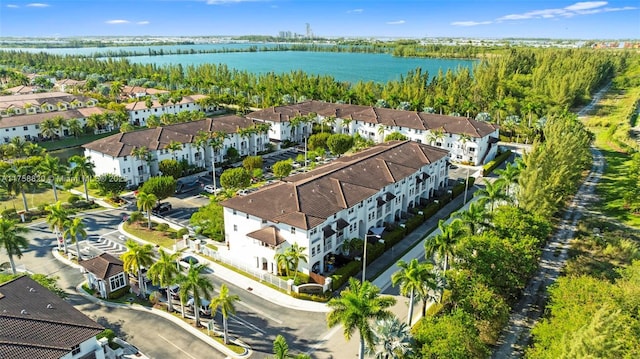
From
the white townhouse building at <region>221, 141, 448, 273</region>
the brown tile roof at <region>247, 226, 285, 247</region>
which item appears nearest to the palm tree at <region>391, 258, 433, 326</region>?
the white townhouse building at <region>221, 141, 448, 273</region>

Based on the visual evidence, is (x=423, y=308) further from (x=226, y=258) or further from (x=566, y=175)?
(x=566, y=175)

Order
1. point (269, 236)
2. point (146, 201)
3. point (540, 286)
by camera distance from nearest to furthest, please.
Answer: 1. point (540, 286)
2. point (269, 236)
3. point (146, 201)

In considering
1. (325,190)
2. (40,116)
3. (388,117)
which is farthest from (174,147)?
(388,117)

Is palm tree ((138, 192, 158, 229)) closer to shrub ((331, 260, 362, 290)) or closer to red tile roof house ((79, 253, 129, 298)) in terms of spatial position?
red tile roof house ((79, 253, 129, 298))

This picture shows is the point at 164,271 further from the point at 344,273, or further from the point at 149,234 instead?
the point at 149,234

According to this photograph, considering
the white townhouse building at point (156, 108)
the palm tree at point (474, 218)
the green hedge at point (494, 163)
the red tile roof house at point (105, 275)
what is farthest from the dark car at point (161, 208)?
the white townhouse building at point (156, 108)

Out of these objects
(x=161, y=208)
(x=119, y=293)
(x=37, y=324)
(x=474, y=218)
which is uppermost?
(x=474, y=218)

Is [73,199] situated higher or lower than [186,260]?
higher
